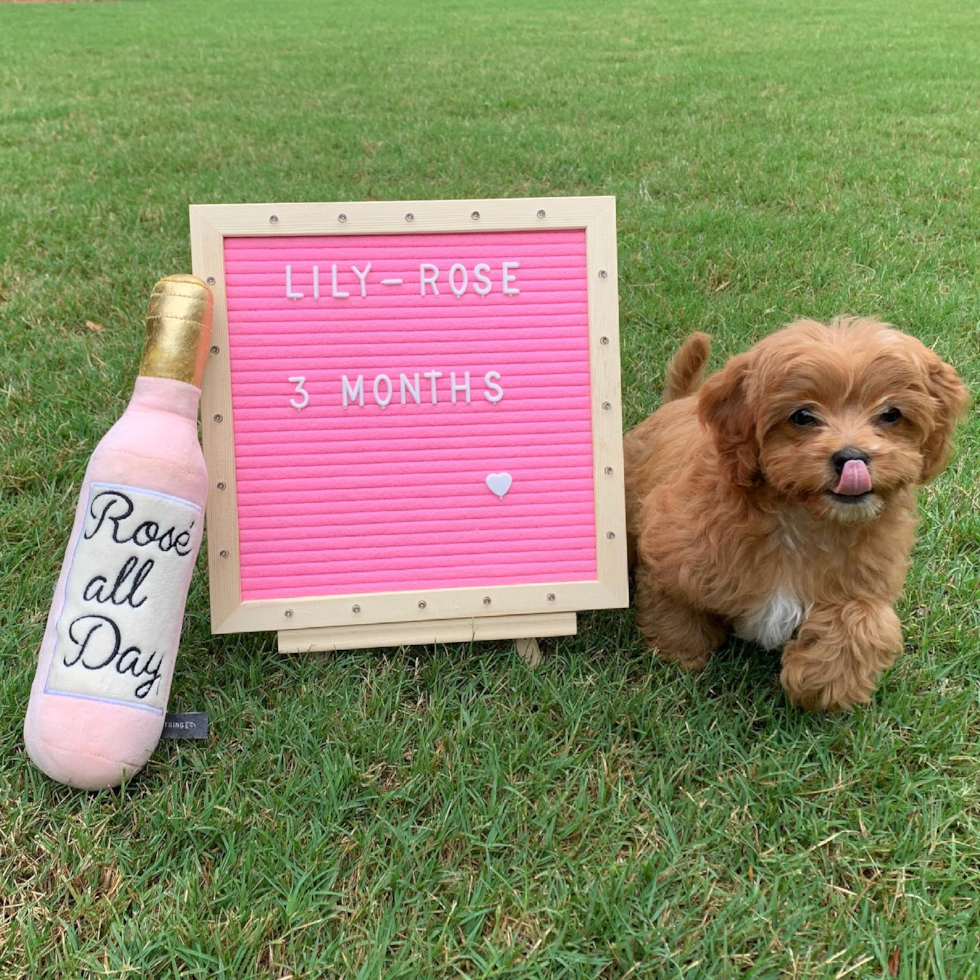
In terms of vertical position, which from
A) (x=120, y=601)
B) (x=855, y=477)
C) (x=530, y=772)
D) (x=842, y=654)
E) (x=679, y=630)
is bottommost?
(x=530, y=772)

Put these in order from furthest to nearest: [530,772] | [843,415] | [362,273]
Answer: [362,273] < [530,772] < [843,415]

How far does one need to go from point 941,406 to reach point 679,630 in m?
0.91

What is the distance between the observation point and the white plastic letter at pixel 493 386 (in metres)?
2.37

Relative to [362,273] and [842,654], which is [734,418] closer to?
[842,654]

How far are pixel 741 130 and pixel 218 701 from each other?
22.1 feet

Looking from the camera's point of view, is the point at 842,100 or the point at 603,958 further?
the point at 842,100

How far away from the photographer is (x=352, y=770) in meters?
2.01

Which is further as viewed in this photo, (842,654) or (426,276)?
(426,276)

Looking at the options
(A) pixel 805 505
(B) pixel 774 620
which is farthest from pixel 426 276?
(B) pixel 774 620

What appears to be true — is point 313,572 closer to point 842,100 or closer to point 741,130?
point 741,130

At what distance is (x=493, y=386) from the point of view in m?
2.37

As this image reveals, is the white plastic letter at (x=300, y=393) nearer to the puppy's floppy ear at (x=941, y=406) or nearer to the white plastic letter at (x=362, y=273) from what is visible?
the white plastic letter at (x=362, y=273)

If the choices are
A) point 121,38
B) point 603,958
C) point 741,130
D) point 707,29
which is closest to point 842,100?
point 741,130

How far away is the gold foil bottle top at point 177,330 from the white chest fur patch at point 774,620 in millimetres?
1620
